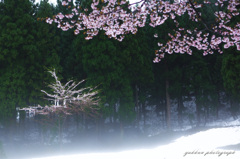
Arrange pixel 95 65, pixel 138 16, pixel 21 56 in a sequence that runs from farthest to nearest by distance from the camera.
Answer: pixel 21 56 < pixel 95 65 < pixel 138 16

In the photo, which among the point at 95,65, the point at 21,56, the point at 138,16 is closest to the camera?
the point at 138,16

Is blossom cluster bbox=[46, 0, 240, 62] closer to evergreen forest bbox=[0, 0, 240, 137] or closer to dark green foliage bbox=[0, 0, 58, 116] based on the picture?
evergreen forest bbox=[0, 0, 240, 137]

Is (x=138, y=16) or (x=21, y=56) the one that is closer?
(x=138, y=16)

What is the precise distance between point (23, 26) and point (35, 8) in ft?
10.5

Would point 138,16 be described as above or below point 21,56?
below

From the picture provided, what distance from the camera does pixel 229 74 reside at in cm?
1612

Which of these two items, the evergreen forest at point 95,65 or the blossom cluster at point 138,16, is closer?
the blossom cluster at point 138,16

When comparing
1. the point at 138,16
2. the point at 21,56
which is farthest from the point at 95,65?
the point at 138,16

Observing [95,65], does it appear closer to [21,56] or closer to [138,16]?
[21,56]

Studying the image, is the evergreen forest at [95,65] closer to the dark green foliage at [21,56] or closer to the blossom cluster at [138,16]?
the dark green foliage at [21,56]

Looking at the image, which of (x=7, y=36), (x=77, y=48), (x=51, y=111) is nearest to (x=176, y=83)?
(x=77, y=48)

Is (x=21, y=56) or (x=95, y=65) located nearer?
(x=95, y=65)

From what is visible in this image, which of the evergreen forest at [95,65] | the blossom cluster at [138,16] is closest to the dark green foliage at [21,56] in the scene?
the evergreen forest at [95,65]

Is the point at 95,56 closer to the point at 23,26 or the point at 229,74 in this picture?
the point at 23,26
